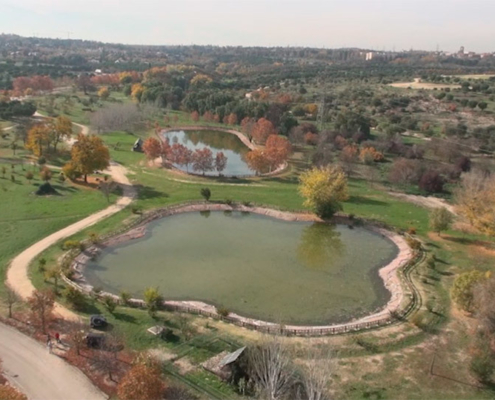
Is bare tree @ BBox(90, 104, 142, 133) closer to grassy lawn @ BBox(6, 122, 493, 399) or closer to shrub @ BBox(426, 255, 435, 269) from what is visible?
grassy lawn @ BBox(6, 122, 493, 399)

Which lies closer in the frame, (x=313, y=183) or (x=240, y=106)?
(x=313, y=183)

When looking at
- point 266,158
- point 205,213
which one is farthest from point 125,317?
point 266,158

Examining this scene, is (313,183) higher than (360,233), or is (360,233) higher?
(313,183)

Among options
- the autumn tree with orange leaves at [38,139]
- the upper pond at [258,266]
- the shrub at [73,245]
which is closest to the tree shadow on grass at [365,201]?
the upper pond at [258,266]

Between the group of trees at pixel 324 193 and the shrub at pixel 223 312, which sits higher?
the group of trees at pixel 324 193

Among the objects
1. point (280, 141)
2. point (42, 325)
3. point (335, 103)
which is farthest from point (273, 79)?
point (42, 325)

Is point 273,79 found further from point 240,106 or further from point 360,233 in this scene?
point 360,233

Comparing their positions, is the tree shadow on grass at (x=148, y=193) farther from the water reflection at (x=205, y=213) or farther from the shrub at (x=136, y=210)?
the water reflection at (x=205, y=213)

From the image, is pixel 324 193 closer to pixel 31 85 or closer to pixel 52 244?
pixel 52 244
